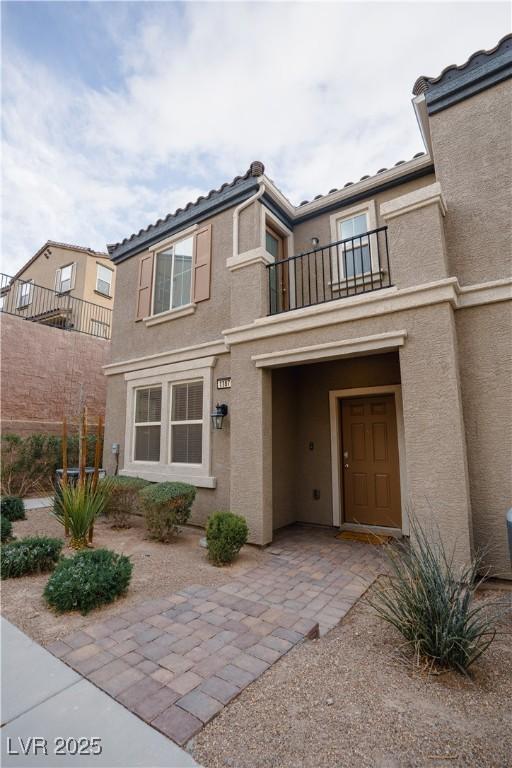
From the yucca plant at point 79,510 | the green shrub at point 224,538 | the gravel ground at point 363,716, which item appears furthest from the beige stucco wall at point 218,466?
the gravel ground at point 363,716

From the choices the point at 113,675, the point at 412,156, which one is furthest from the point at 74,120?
the point at 113,675

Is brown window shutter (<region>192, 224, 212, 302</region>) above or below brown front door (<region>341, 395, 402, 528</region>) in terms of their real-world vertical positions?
above

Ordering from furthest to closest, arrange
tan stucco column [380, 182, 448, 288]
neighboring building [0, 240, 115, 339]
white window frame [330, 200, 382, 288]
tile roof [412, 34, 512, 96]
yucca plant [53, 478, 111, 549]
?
1. neighboring building [0, 240, 115, 339]
2. white window frame [330, 200, 382, 288]
3. yucca plant [53, 478, 111, 549]
4. tile roof [412, 34, 512, 96]
5. tan stucco column [380, 182, 448, 288]

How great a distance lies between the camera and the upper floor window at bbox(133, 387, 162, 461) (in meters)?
8.27

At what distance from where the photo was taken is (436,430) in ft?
14.5

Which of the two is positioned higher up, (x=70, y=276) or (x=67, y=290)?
(x=70, y=276)

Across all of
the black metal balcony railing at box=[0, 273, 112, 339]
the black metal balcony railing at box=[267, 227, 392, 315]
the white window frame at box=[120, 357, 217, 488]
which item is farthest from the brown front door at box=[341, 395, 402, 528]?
the black metal balcony railing at box=[0, 273, 112, 339]

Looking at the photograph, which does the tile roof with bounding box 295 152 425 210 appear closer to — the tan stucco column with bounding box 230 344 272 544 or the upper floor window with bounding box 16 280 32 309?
the tan stucco column with bounding box 230 344 272 544

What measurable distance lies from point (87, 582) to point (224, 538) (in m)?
1.87

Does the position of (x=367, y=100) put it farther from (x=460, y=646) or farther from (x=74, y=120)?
(x=460, y=646)

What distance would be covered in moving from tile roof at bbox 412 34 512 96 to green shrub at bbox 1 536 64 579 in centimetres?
878

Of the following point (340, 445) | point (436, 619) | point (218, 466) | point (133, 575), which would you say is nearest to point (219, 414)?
point (218, 466)

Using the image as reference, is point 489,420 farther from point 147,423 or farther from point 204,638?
point 147,423

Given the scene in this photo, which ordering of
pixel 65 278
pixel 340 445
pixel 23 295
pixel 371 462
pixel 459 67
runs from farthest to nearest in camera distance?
pixel 65 278, pixel 23 295, pixel 340 445, pixel 371 462, pixel 459 67
